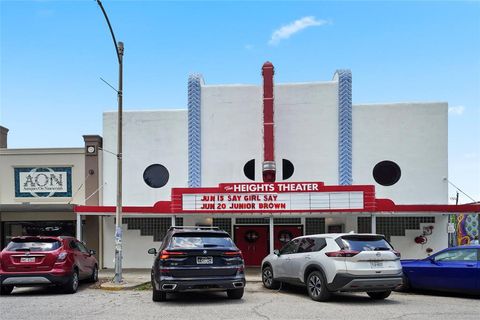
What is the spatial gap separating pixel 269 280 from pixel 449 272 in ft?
14.8

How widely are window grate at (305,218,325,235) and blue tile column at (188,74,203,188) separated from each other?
479 cm

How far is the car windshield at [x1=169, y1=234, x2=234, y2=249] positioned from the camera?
35.5 feet

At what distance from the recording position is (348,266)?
10.8 m

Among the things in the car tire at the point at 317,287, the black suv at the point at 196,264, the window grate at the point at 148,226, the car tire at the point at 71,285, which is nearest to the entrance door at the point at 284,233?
the window grate at the point at 148,226

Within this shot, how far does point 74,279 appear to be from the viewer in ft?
43.1

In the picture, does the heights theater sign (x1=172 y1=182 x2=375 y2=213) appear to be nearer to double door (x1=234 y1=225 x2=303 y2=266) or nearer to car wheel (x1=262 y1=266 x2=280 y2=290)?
car wheel (x1=262 y1=266 x2=280 y2=290)

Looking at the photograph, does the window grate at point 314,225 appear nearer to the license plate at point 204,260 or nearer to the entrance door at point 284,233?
the entrance door at point 284,233

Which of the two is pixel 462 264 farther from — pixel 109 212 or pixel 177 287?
pixel 109 212

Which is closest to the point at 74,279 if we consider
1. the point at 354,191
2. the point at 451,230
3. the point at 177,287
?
the point at 177,287

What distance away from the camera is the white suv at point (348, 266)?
35.3 feet

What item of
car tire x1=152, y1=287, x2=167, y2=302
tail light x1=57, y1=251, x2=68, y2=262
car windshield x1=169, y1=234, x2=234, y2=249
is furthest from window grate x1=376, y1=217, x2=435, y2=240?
tail light x1=57, y1=251, x2=68, y2=262

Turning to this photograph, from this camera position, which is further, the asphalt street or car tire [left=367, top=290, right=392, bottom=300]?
car tire [left=367, top=290, right=392, bottom=300]

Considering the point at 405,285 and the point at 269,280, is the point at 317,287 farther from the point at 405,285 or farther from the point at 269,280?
the point at 405,285

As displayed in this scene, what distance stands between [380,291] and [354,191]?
628 centimetres
